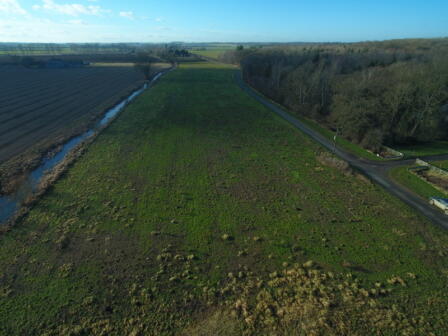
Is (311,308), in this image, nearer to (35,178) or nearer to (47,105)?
(35,178)

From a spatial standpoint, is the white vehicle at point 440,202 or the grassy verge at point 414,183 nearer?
the white vehicle at point 440,202

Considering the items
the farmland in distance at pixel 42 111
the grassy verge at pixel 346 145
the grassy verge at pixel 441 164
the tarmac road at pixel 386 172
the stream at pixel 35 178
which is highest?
the farmland in distance at pixel 42 111

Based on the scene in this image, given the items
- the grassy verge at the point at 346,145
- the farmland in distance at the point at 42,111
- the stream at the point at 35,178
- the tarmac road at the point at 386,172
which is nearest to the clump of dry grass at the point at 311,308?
the tarmac road at the point at 386,172

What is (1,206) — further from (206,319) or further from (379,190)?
(379,190)

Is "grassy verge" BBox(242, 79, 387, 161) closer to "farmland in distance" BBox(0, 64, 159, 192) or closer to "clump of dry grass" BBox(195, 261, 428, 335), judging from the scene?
"clump of dry grass" BBox(195, 261, 428, 335)

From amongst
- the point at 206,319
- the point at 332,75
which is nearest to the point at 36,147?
the point at 206,319

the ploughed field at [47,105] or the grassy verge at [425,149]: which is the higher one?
the ploughed field at [47,105]

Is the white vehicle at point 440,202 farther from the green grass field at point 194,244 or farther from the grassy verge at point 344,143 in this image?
the grassy verge at point 344,143

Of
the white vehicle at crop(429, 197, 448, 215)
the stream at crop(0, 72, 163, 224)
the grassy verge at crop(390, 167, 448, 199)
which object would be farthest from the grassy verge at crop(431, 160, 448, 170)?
the stream at crop(0, 72, 163, 224)
